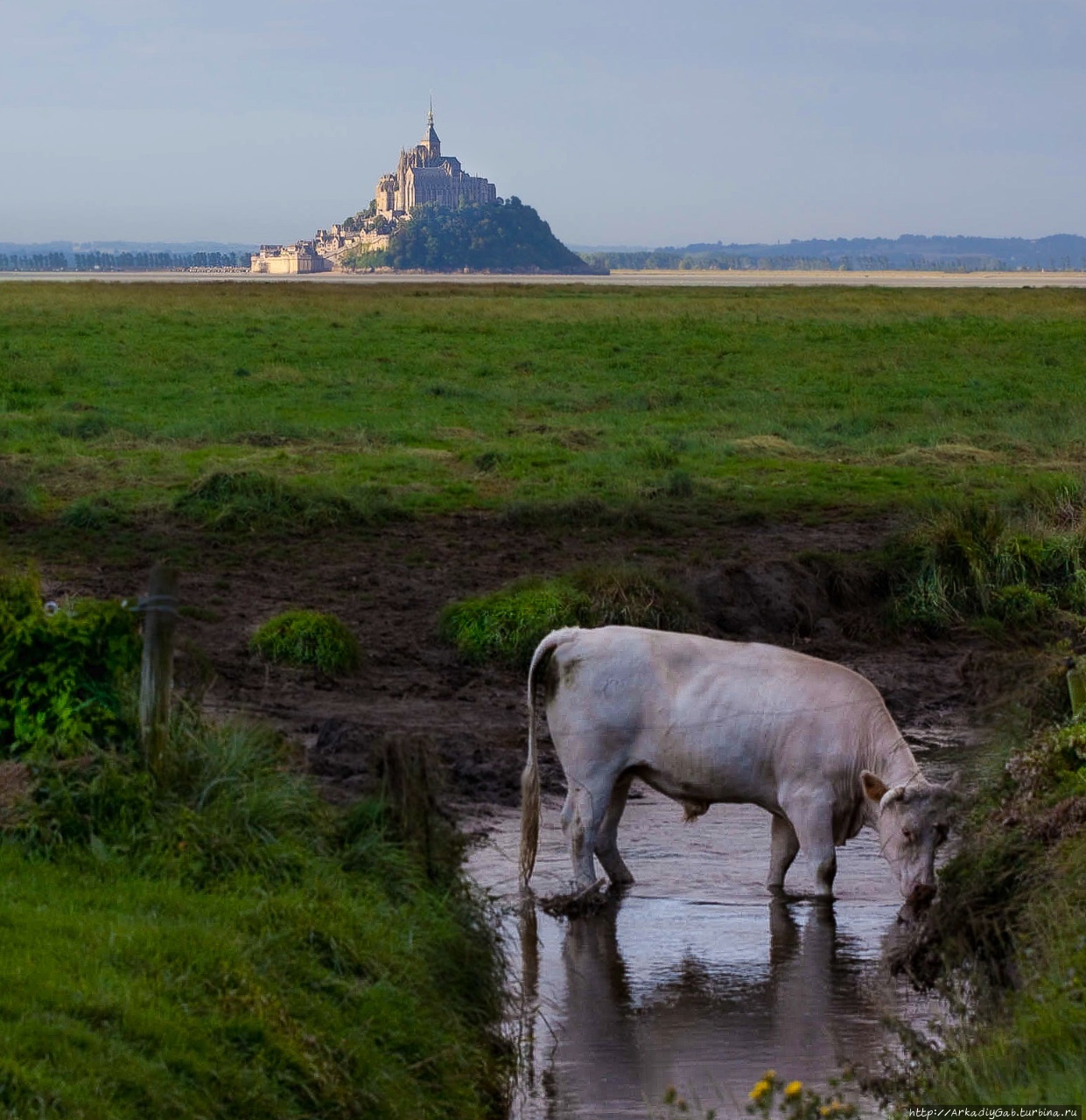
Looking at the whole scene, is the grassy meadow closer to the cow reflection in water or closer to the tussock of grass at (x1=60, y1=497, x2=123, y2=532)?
the tussock of grass at (x1=60, y1=497, x2=123, y2=532)

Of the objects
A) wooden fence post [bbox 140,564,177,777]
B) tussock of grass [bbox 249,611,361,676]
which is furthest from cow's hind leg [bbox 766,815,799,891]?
tussock of grass [bbox 249,611,361,676]

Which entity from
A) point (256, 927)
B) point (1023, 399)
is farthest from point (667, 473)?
point (256, 927)

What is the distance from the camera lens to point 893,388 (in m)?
34.0

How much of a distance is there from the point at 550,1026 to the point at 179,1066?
268 centimetres

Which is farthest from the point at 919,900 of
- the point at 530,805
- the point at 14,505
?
the point at 14,505

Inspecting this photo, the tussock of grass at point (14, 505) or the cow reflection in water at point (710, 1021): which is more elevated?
the tussock of grass at point (14, 505)

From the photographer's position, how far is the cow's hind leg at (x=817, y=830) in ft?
30.7

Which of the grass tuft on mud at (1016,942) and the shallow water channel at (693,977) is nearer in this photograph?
the grass tuft on mud at (1016,942)

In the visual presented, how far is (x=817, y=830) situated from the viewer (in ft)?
30.7

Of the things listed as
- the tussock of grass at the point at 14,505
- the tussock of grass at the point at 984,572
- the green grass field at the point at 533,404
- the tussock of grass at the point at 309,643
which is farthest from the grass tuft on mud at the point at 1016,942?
the tussock of grass at the point at 14,505

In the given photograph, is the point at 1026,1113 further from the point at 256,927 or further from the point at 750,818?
the point at 750,818

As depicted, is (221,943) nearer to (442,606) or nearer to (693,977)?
(693,977)

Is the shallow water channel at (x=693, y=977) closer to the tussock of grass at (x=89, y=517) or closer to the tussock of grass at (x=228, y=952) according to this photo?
the tussock of grass at (x=228, y=952)

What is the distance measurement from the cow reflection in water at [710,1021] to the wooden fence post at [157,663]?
7.34 ft
